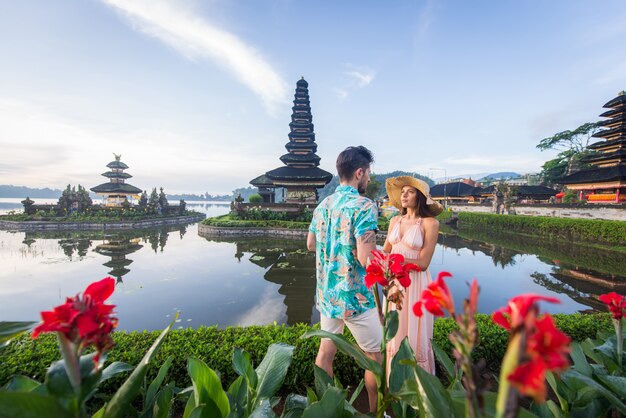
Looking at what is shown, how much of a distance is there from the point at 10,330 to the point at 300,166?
24.8 metres

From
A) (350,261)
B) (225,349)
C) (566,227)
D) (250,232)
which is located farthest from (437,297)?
(566,227)

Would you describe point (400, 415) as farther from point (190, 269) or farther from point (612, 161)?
point (612, 161)

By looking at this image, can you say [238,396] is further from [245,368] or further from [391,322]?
[391,322]

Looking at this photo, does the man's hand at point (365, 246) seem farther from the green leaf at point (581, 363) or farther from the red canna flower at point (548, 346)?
the red canna flower at point (548, 346)

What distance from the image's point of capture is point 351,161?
6.61 ft

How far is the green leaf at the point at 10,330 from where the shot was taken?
1045mm

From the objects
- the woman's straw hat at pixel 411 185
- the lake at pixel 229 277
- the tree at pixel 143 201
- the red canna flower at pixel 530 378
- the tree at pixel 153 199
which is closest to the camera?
the red canna flower at pixel 530 378

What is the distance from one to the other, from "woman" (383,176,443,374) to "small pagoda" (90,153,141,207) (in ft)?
109

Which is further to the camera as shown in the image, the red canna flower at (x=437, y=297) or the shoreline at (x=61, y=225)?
the shoreline at (x=61, y=225)

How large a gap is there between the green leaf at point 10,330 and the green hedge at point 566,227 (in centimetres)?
1853

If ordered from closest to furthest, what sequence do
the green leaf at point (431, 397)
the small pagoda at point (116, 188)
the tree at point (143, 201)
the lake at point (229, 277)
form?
the green leaf at point (431, 397) < the lake at point (229, 277) < the tree at point (143, 201) < the small pagoda at point (116, 188)

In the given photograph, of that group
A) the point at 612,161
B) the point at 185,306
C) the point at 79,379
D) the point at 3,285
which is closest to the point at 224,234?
the point at 3,285

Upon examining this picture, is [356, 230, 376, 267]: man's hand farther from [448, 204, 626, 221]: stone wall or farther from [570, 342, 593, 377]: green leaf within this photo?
[448, 204, 626, 221]: stone wall

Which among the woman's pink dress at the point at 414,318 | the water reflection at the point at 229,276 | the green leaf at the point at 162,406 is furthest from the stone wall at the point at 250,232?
the green leaf at the point at 162,406
